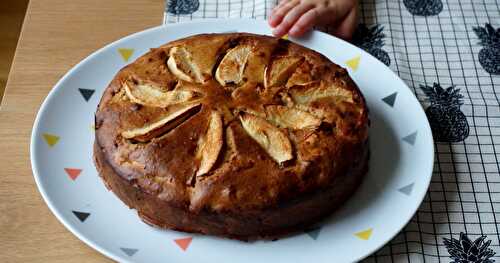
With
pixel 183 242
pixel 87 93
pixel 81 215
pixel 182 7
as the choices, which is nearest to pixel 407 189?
pixel 183 242

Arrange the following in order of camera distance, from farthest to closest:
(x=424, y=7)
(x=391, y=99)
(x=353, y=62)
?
(x=424, y=7) → (x=353, y=62) → (x=391, y=99)

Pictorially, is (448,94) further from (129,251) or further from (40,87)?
(40,87)

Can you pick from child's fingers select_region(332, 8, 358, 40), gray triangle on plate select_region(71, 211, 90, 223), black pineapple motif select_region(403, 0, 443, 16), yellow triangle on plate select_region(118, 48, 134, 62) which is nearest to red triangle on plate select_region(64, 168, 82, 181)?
gray triangle on plate select_region(71, 211, 90, 223)

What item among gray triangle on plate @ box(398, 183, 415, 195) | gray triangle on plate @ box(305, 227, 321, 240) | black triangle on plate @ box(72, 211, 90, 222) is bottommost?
black triangle on plate @ box(72, 211, 90, 222)

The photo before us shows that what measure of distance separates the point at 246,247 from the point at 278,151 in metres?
0.23

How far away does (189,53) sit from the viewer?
1588 mm

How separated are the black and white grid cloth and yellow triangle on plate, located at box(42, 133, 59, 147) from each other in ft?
1.99

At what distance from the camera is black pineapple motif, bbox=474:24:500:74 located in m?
1.95

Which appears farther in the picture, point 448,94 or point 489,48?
point 489,48

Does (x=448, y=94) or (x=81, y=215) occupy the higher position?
(x=448, y=94)

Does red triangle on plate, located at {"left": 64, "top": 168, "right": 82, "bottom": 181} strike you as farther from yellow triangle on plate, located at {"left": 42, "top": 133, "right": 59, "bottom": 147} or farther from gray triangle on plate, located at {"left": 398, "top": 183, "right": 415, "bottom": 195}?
gray triangle on plate, located at {"left": 398, "top": 183, "right": 415, "bottom": 195}

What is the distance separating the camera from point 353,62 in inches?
71.1

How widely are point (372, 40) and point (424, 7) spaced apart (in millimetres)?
288

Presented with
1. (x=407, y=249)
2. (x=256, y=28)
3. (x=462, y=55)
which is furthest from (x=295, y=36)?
(x=407, y=249)
